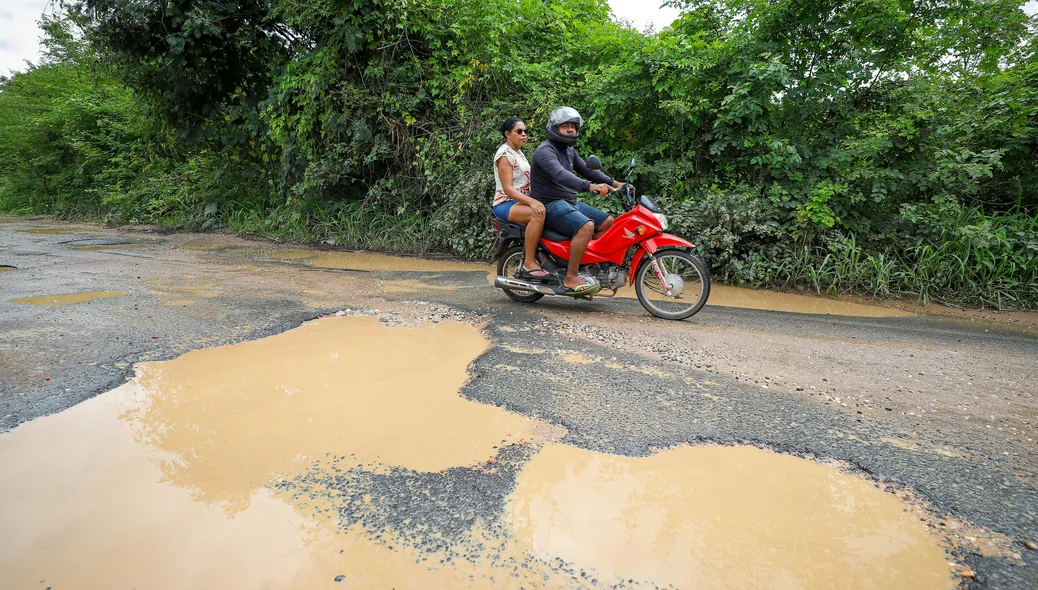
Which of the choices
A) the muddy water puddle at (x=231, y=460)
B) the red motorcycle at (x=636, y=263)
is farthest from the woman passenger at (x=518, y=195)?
the muddy water puddle at (x=231, y=460)

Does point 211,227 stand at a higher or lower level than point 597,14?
lower

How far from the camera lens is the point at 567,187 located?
4.72m

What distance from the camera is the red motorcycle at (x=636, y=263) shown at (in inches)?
184

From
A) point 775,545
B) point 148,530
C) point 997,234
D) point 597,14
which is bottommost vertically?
point 148,530

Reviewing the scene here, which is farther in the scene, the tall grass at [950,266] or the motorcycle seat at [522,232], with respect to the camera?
the tall grass at [950,266]

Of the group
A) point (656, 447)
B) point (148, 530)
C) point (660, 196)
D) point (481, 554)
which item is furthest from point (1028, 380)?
point (148, 530)

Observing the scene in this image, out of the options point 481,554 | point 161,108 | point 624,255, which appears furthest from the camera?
point 161,108

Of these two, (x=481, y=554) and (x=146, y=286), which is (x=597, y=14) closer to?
(x=146, y=286)

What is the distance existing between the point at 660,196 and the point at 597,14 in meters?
3.74

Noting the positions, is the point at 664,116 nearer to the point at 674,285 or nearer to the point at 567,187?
the point at 567,187

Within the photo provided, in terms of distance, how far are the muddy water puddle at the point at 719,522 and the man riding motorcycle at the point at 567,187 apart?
2693mm

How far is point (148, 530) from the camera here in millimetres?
1819

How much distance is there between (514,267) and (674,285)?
1.54m

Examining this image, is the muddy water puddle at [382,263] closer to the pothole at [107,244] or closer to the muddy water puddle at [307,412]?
the pothole at [107,244]
